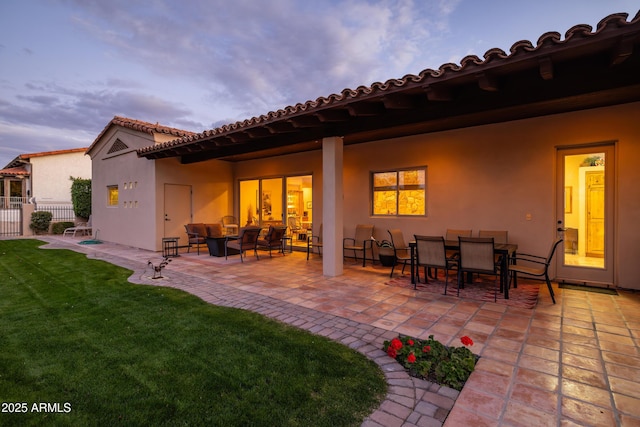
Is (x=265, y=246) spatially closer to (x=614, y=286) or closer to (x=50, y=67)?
(x=614, y=286)

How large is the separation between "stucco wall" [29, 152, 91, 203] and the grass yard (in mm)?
19678

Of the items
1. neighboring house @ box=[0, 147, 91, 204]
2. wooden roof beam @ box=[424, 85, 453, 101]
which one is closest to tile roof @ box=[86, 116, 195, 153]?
wooden roof beam @ box=[424, 85, 453, 101]

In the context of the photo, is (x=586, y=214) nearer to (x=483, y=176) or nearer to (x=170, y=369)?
(x=483, y=176)

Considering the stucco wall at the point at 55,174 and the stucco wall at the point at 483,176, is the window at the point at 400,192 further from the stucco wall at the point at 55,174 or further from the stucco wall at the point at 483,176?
the stucco wall at the point at 55,174

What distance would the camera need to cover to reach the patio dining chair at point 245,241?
7.97 meters

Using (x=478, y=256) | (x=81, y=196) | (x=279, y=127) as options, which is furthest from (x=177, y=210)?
(x=81, y=196)

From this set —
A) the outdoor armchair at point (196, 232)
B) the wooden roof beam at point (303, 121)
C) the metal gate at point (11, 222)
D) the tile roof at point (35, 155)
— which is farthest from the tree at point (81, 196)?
the wooden roof beam at point (303, 121)

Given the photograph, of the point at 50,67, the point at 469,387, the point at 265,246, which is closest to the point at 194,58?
the point at 50,67

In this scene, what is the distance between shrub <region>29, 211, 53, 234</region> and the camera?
14.9 m

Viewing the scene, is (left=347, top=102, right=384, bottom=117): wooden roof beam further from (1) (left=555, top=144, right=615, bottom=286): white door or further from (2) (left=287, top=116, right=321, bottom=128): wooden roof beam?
(1) (left=555, top=144, right=615, bottom=286): white door

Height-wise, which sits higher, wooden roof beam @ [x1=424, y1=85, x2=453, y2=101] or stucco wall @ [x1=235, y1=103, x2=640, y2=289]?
wooden roof beam @ [x1=424, y1=85, x2=453, y2=101]

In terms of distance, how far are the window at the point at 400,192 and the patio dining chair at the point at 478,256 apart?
8.70 feet

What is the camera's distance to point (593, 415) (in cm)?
198

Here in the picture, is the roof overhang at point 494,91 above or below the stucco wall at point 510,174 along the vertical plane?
above
